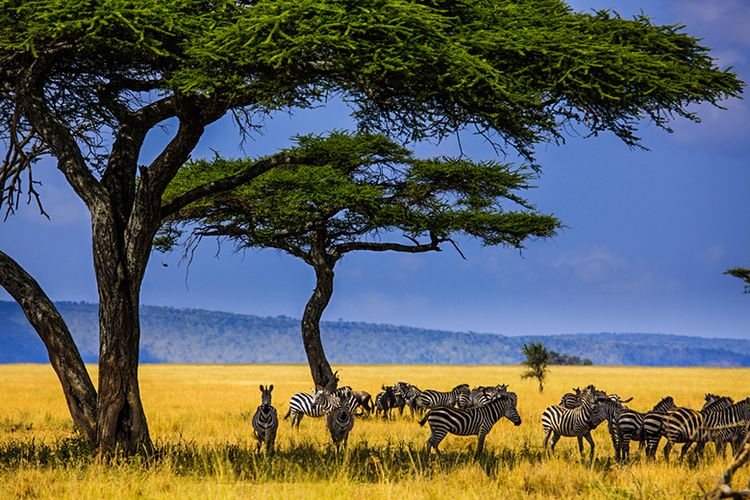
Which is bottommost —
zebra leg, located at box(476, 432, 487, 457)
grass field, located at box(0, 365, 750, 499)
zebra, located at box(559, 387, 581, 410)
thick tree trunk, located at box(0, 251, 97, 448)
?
grass field, located at box(0, 365, 750, 499)

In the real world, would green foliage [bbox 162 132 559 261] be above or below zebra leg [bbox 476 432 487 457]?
above

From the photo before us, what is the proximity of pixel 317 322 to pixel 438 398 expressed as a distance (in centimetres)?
633

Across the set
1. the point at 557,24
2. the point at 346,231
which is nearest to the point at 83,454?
the point at 557,24

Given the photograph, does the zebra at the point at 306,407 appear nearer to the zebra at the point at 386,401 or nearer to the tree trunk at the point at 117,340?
the zebra at the point at 386,401

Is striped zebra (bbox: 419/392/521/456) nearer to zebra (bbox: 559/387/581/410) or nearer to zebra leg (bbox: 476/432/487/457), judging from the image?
zebra leg (bbox: 476/432/487/457)

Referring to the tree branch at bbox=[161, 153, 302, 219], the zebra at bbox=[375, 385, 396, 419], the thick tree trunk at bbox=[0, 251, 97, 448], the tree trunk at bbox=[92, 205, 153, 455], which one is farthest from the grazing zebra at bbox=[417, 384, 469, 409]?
the thick tree trunk at bbox=[0, 251, 97, 448]

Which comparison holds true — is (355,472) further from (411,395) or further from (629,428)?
(411,395)

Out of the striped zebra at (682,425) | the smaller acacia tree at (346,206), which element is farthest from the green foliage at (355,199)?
the striped zebra at (682,425)

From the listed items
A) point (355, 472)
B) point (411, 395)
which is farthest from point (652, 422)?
point (411, 395)

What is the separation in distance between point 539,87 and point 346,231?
54.7 feet

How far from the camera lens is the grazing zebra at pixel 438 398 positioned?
70.8ft

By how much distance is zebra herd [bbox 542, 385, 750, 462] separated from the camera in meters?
13.7

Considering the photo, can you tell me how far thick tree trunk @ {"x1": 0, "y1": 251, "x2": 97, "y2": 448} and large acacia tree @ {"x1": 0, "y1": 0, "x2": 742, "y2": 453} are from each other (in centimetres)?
2

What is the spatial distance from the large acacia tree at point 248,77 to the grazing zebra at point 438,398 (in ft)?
31.1
